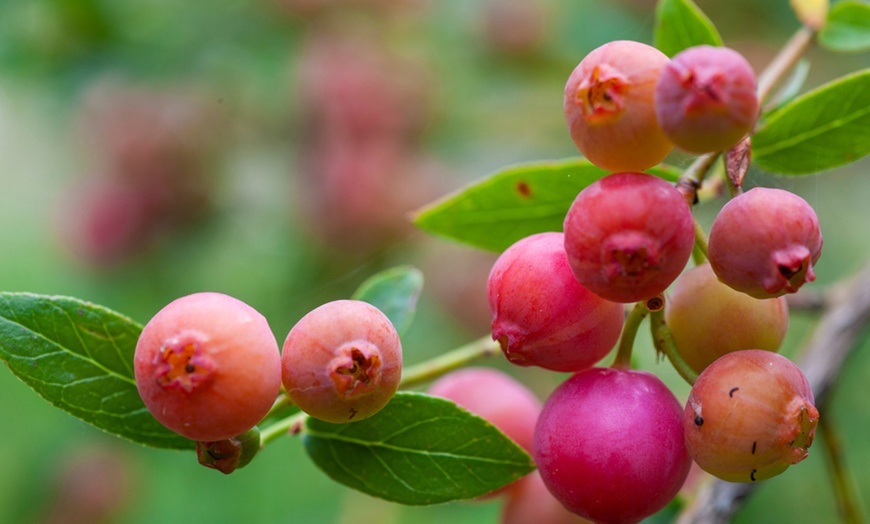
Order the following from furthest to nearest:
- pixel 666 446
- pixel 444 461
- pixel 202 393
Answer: pixel 444 461 < pixel 666 446 < pixel 202 393

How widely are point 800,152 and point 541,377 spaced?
6.73 ft

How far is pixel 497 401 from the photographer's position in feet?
4.60

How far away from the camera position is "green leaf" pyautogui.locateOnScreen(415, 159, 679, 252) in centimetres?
119

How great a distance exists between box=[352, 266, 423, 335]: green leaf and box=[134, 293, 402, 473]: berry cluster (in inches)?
17.5

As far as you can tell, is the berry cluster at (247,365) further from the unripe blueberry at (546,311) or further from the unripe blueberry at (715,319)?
the unripe blueberry at (715,319)

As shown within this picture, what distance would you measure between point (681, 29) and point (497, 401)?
64 cm

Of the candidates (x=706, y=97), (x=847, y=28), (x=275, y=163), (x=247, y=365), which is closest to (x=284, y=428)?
(x=247, y=365)

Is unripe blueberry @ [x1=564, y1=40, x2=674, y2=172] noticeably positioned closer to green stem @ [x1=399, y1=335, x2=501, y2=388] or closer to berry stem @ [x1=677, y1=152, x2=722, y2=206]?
berry stem @ [x1=677, y1=152, x2=722, y2=206]

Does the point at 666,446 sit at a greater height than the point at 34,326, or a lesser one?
lesser

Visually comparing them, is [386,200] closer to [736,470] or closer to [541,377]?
[541,377]

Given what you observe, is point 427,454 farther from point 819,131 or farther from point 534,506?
point 819,131

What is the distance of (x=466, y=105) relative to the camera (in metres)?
3.56

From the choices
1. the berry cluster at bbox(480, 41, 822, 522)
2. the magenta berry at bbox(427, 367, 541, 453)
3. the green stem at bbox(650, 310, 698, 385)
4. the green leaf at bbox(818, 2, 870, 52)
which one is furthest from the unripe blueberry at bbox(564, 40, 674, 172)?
the green leaf at bbox(818, 2, 870, 52)

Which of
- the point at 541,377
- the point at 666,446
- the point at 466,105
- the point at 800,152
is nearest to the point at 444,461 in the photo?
the point at 666,446
